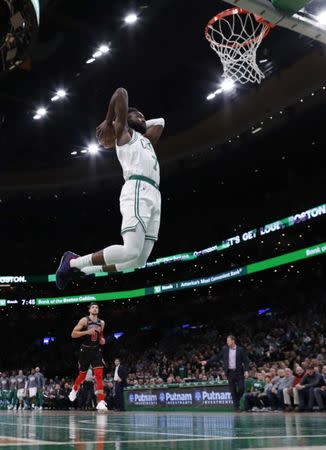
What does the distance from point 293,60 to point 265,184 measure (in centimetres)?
809

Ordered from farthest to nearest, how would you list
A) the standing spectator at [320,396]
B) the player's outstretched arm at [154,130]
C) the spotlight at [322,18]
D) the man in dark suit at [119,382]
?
the man in dark suit at [119,382]
the standing spectator at [320,396]
the spotlight at [322,18]
the player's outstretched arm at [154,130]

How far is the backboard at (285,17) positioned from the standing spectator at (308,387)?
8.77 metres

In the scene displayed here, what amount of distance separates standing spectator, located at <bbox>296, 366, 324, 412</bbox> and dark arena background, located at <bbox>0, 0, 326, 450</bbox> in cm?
6

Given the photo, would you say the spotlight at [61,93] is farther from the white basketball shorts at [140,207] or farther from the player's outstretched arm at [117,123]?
the white basketball shorts at [140,207]

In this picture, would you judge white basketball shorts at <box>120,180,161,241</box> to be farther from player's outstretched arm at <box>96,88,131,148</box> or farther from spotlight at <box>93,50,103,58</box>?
spotlight at <box>93,50,103,58</box>

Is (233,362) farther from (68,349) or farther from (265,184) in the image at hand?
(68,349)

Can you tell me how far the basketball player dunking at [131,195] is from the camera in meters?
5.32

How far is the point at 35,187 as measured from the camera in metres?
38.2

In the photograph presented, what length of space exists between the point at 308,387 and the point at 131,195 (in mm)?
9993

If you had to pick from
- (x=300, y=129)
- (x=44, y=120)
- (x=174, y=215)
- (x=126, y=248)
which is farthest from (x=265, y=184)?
(x=126, y=248)

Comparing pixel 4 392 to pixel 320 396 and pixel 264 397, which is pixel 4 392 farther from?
pixel 320 396

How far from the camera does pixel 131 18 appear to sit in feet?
68.8

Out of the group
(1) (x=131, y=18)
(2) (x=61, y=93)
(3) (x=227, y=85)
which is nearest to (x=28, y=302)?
(2) (x=61, y=93)

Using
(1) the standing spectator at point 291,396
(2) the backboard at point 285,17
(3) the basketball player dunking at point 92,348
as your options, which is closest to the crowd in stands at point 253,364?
(1) the standing spectator at point 291,396
